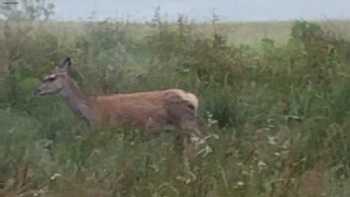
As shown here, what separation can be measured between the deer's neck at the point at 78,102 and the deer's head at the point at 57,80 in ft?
0.22

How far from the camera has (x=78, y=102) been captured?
14.5 m

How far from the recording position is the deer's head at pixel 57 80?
1464cm

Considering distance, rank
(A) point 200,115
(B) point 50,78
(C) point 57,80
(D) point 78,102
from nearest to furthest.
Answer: (A) point 200,115 < (D) point 78,102 < (B) point 50,78 < (C) point 57,80

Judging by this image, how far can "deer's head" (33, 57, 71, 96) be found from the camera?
14641 millimetres

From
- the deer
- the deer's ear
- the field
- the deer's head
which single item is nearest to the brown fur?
the deer

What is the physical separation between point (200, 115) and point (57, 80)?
2.04 meters

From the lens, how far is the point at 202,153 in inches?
342

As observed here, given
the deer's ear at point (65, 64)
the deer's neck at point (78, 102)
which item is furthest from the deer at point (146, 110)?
the deer's ear at point (65, 64)

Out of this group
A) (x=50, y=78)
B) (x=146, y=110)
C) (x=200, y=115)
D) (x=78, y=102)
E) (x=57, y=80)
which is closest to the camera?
(x=146, y=110)

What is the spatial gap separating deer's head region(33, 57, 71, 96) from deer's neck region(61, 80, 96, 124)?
0.22 ft

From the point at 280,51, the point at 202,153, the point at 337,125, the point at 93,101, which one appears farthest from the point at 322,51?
the point at 202,153

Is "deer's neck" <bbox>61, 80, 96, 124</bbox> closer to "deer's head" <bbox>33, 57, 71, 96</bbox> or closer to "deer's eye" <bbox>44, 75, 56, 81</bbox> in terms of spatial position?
"deer's head" <bbox>33, 57, 71, 96</bbox>

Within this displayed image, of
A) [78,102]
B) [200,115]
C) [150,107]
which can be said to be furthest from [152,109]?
[78,102]

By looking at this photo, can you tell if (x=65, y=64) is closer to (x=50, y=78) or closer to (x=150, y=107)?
(x=50, y=78)
